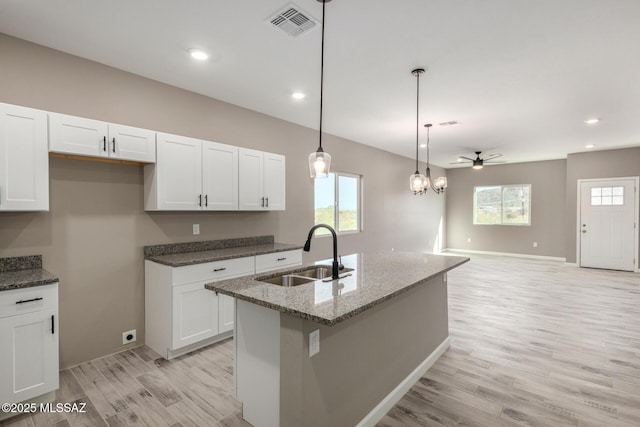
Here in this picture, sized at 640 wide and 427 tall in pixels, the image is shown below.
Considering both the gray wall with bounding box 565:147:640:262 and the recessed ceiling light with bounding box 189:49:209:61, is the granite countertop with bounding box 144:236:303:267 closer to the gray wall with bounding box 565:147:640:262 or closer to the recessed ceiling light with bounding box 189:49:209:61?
the recessed ceiling light with bounding box 189:49:209:61

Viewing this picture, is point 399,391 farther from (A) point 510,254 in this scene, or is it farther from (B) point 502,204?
(B) point 502,204

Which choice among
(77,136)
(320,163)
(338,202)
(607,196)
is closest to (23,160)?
(77,136)

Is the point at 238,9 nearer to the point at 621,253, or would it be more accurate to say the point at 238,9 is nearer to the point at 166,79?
the point at 166,79

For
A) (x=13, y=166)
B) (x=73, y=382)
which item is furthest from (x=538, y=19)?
(x=73, y=382)

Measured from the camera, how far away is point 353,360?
79.0 inches

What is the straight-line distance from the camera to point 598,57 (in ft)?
9.27

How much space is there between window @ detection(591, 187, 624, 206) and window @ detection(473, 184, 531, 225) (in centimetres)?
164

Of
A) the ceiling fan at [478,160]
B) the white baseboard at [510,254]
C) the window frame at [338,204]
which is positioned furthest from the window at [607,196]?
the window frame at [338,204]

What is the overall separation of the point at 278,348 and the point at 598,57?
139 inches

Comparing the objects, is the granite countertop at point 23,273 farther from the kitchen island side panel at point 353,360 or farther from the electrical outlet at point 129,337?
the kitchen island side panel at point 353,360

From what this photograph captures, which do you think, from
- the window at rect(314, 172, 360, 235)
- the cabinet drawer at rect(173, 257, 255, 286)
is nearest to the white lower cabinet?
the cabinet drawer at rect(173, 257, 255, 286)

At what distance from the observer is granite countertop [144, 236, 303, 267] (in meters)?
3.06

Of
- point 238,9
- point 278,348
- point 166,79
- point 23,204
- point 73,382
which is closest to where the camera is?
point 278,348

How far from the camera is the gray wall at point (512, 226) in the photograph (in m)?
8.50
